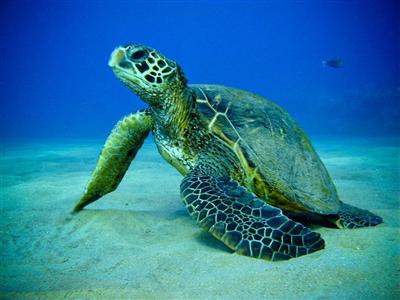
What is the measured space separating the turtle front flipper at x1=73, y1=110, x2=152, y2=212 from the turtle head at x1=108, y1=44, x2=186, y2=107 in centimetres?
34

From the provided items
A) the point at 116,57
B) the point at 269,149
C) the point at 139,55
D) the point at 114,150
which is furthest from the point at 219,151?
the point at 116,57

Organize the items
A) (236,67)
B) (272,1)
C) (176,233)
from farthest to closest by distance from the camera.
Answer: (236,67) → (272,1) → (176,233)

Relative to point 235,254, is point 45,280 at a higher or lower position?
lower

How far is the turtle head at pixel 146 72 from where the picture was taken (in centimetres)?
321

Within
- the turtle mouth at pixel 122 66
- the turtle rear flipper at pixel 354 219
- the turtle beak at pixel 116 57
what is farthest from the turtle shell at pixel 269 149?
the turtle beak at pixel 116 57

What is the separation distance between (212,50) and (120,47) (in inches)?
6213

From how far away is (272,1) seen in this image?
346ft

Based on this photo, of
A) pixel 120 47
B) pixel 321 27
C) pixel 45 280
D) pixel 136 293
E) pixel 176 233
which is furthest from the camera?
pixel 321 27

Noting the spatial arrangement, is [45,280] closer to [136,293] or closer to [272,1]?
[136,293]

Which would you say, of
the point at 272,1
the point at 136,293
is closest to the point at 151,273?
the point at 136,293

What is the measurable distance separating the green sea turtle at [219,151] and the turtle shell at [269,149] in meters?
0.01

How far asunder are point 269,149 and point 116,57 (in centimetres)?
208

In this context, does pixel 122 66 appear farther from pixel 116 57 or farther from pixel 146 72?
pixel 146 72

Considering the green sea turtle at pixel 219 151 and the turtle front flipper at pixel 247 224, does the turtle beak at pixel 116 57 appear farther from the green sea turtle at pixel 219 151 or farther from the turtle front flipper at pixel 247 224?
the turtle front flipper at pixel 247 224
